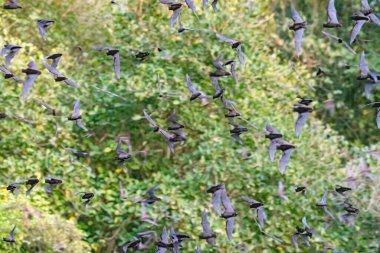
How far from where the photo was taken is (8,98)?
718 cm

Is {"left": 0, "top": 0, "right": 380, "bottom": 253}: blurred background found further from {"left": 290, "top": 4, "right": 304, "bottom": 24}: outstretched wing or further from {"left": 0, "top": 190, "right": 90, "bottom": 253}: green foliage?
{"left": 290, "top": 4, "right": 304, "bottom": 24}: outstretched wing

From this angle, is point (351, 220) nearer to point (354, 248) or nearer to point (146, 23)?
point (354, 248)

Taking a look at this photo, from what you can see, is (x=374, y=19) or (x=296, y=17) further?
(x=296, y=17)

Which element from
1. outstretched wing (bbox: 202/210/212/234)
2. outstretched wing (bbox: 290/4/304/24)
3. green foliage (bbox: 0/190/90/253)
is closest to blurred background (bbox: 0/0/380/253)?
green foliage (bbox: 0/190/90/253)

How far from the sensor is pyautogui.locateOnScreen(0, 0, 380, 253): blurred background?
7.19 metres

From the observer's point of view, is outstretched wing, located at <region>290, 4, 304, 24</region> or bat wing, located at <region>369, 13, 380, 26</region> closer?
bat wing, located at <region>369, 13, 380, 26</region>

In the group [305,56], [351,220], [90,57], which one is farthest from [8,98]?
[305,56]

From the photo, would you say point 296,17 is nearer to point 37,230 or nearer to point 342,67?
point 37,230

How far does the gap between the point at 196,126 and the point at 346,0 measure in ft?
17.3

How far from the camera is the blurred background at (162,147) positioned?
7191 mm

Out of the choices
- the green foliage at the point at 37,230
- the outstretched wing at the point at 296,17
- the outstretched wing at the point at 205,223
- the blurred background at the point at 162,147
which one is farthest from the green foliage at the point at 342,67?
the outstretched wing at the point at 296,17

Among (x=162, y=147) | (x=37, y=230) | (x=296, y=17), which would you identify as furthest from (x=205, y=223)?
(x=162, y=147)

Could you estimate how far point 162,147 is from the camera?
321 inches

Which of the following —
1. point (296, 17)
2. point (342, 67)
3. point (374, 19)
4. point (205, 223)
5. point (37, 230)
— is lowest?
point (342, 67)
